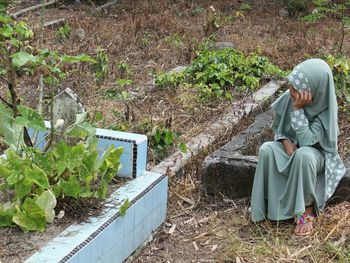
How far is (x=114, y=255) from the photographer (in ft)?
14.0

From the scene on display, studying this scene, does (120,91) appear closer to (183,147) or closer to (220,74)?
(220,74)

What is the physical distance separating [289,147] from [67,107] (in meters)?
1.59

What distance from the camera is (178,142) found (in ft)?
20.7

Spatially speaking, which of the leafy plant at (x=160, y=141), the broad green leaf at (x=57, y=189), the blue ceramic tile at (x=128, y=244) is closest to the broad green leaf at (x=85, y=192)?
the broad green leaf at (x=57, y=189)

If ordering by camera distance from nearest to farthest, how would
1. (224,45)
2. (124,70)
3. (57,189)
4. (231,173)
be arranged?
(57,189), (231,173), (124,70), (224,45)

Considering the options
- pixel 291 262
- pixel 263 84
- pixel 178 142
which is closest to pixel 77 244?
pixel 291 262

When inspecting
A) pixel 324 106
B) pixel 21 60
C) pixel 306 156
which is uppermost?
pixel 21 60

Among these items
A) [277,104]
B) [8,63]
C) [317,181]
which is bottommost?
[317,181]

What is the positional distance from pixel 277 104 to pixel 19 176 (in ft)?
6.62

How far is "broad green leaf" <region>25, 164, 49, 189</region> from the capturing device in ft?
13.5

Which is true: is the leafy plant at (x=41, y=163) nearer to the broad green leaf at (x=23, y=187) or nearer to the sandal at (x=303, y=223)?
the broad green leaf at (x=23, y=187)

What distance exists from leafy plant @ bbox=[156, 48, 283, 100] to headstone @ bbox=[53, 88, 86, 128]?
9.03 feet

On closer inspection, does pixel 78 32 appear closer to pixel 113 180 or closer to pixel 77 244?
pixel 113 180

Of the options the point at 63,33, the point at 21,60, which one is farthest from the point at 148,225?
the point at 63,33
